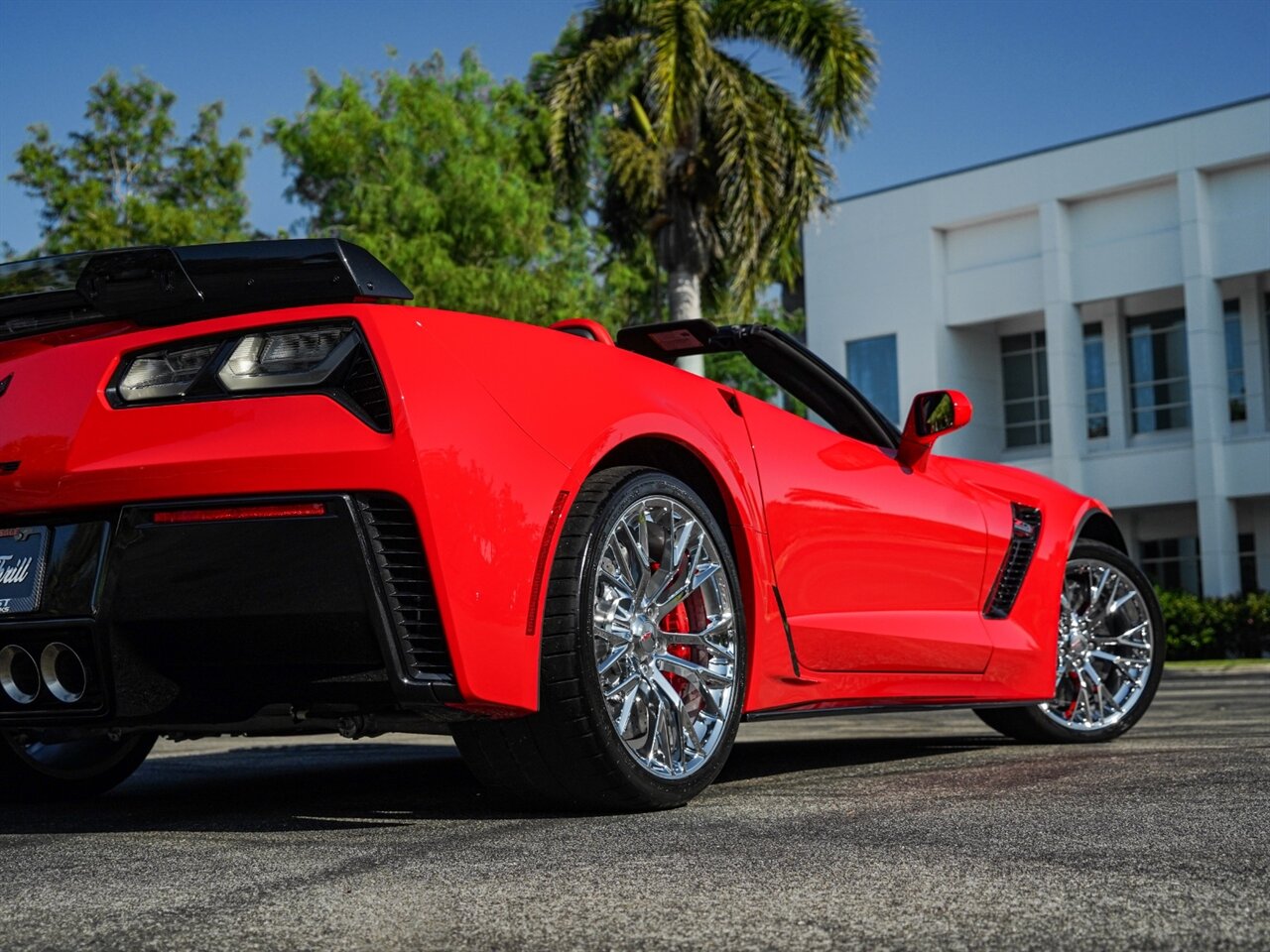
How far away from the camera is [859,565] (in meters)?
4.64

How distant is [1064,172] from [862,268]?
220 inches

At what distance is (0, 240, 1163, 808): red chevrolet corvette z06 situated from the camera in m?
3.29

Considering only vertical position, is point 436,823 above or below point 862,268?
below

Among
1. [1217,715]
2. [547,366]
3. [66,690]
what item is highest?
[547,366]

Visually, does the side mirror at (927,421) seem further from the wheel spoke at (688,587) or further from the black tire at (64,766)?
the black tire at (64,766)

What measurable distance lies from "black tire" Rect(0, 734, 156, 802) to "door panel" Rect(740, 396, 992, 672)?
199 centimetres

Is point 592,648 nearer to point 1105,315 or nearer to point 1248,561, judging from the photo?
point 1248,561

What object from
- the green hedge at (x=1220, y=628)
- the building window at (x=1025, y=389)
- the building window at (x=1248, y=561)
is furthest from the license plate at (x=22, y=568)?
the building window at (x=1025, y=389)

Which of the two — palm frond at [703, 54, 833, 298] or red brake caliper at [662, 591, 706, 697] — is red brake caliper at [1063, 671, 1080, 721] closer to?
red brake caliper at [662, 591, 706, 697]

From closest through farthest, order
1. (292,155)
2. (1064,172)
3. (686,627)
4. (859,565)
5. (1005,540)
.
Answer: (686,627) → (859,565) → (1005,540) → (292,155) → (1064,172)

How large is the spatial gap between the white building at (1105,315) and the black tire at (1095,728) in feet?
93.6

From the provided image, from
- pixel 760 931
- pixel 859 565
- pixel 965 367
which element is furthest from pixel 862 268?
pixel 760 931

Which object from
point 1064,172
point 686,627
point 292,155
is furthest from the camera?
Result: point 1064,172

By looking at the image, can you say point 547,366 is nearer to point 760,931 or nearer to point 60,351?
point 60,351
